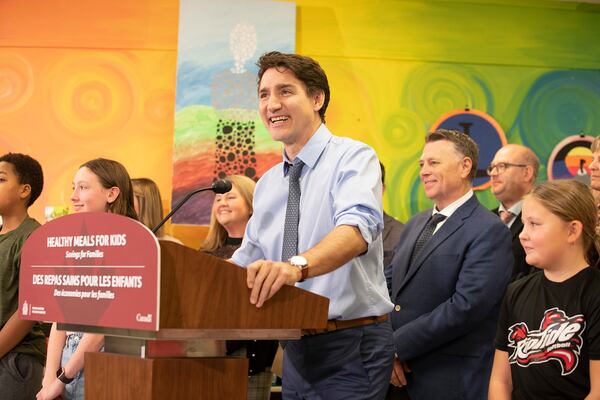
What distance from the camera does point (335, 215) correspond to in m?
2.11

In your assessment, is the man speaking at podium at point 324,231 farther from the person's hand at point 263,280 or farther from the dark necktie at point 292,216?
the person's hand at point 263,280

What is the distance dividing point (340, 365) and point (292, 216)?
0.46m

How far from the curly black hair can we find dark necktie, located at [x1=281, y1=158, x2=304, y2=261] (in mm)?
2093

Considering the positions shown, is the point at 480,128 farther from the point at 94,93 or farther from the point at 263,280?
the point at 263,280

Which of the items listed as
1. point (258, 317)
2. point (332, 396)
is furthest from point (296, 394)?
point (258, 317)

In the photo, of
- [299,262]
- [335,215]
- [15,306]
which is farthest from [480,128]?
[299,262]

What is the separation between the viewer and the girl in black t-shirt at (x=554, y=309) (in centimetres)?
246

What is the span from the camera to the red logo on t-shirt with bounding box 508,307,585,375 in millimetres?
2475

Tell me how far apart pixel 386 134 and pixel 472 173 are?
84.4 inches

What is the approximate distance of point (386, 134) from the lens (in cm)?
590

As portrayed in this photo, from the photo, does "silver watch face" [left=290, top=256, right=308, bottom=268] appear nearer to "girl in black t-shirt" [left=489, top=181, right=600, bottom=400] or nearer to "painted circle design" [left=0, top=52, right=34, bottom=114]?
"girl in black t-shirt" [left=489, top=181, right=600, bottom=400]

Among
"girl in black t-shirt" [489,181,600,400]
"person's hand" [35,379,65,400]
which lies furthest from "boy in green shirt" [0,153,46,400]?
"girl in black t-shirt" [489,181,600,400]

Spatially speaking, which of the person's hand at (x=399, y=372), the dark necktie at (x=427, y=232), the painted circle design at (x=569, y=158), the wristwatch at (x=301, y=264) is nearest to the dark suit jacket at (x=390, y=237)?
the dark necktie at (x=427, y=232)

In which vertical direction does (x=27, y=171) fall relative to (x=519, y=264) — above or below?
above
